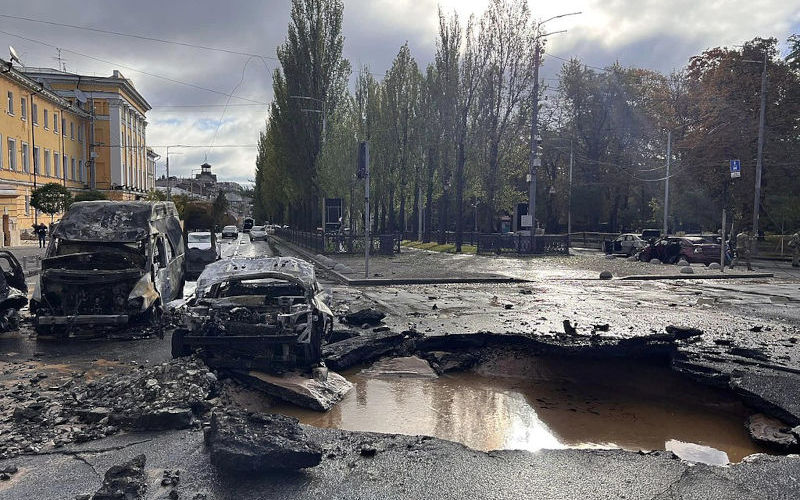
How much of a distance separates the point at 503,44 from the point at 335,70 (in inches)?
436

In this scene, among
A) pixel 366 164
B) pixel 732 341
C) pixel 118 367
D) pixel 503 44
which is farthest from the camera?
pixel 503 44

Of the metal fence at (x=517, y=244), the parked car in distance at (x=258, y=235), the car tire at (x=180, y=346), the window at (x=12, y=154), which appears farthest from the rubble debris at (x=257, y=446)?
the parked car in distance at (x=258, y=235)

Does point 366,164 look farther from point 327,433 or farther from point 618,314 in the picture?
point 327,433

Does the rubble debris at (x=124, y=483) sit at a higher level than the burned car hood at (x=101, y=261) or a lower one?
lower

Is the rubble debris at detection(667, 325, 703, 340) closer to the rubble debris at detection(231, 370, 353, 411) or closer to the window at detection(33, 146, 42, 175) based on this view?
the rubble debris at detection(231, 370, 353, 411)

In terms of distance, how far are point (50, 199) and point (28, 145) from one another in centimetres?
1644

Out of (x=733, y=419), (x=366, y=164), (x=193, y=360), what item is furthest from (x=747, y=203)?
(x=193, y=360)

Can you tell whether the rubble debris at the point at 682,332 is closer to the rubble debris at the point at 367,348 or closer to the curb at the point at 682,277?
the rubble debris at the point at 367,348

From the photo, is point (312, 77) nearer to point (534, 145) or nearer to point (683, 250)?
point (534, 145)

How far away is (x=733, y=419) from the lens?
6.76 m

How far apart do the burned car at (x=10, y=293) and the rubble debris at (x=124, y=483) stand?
751 cm

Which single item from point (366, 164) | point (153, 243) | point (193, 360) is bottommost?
point (193, 360)

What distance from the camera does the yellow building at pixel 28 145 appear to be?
4225cm

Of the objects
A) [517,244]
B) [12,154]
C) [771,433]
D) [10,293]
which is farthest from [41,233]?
[771,433]
